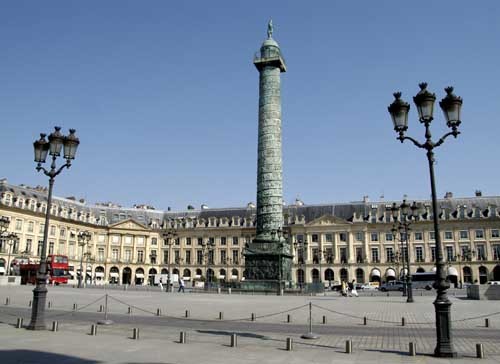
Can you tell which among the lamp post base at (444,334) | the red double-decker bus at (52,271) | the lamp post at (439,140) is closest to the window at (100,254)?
the red double-decker bus at (52,271)

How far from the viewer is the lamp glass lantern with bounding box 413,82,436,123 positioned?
9.49 meters

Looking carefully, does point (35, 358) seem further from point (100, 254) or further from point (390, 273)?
point (100, 254)

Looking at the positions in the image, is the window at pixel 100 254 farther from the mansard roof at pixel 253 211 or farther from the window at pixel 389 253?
the window at pixel 389 253

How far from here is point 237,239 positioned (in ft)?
241

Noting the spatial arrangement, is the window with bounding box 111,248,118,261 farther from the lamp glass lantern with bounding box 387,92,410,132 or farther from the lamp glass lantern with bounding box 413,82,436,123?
the lamp glass lantern with bounding box 413,82,436,123

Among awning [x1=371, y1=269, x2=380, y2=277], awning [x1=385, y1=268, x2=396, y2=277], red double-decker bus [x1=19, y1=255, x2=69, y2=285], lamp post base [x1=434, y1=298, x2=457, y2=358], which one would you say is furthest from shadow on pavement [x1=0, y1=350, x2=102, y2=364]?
awning [x1=371, y1=269, x2=380, y2=277]

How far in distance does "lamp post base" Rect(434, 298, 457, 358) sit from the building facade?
48.3 meters

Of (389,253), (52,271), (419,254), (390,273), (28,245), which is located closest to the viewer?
(52,271)

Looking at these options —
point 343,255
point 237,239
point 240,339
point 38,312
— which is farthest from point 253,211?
point 240,339

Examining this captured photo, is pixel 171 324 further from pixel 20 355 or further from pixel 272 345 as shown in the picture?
pixel 20 355

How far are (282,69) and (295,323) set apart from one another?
26459 mm

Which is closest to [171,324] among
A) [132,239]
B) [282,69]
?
[282,69]

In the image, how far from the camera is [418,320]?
14.8m

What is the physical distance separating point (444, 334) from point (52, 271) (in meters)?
45.1
